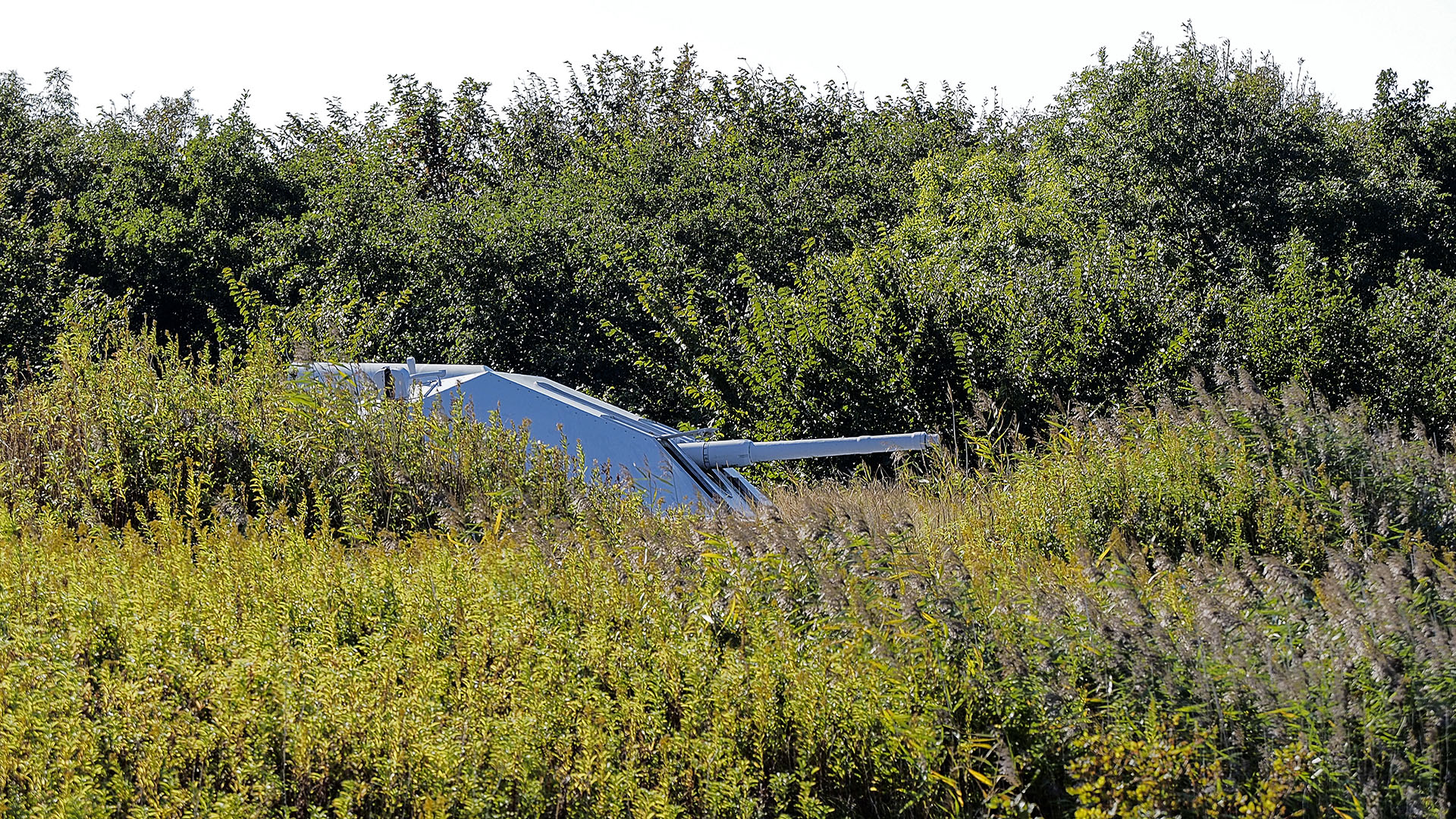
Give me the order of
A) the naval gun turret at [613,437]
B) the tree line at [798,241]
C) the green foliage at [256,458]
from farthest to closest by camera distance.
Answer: the tree line at [798,241] < the naval gun turret at [613,437] < the green foliage at [256,458]

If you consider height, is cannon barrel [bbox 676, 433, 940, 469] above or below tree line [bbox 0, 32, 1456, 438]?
below

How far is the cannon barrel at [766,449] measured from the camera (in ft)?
30.3

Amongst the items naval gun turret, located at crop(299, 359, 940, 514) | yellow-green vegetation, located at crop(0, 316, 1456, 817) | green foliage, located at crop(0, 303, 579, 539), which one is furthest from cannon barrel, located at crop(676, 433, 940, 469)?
yellow-green vegetation, located at crop(0, 316, 1456, 817)

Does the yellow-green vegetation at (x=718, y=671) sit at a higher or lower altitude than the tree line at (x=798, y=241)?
lower

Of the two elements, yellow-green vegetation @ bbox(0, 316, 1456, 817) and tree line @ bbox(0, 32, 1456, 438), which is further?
tree line @ bbox(0, 32, 1456, 438)

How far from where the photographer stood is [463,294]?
1680 centimetres

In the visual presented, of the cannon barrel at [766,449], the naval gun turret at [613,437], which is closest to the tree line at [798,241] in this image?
the naval gun turret at [613,437]

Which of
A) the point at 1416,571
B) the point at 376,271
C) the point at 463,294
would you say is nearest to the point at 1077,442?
the point at 1416,571

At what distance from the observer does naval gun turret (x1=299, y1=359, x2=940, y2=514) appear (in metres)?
8.03

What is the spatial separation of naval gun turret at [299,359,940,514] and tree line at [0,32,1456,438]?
95 cm

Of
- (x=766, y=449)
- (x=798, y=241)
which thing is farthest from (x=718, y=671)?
(x=798, y=241)

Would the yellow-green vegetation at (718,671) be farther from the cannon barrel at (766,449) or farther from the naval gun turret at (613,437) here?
the cannon barrel at (766,449)

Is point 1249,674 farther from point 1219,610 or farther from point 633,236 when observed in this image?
point 633,236

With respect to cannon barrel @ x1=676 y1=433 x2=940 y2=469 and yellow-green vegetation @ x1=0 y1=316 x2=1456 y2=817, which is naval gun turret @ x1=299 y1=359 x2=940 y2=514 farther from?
yellow-green vegetation @ x1=0 y1=316 x2=1456 y2=817
